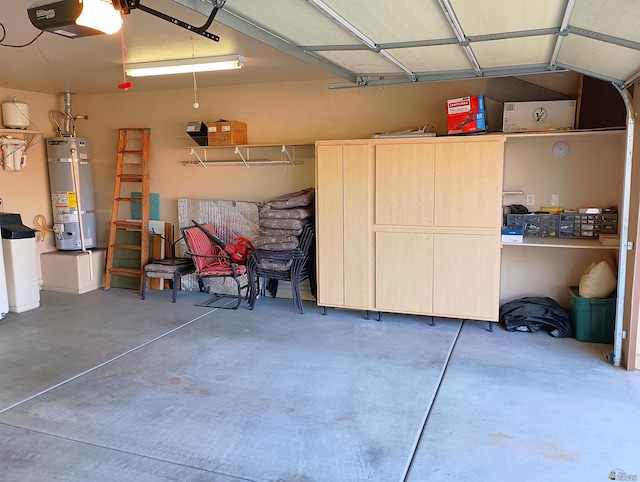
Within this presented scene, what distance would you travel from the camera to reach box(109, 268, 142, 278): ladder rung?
6594 millimetres

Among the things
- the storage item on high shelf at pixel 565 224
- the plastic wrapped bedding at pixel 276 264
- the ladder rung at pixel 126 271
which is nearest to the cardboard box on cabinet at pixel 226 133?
the plastic wrapped bedding at pixel 276 264

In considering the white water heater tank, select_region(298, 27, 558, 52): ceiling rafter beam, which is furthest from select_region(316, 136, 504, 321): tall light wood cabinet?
the white water heater tank

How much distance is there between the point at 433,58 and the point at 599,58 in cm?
112

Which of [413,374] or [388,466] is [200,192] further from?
[388,466]

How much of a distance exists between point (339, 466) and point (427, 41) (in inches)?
105

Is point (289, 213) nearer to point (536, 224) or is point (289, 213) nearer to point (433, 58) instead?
point (433, 58)

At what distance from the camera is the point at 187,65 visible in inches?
188

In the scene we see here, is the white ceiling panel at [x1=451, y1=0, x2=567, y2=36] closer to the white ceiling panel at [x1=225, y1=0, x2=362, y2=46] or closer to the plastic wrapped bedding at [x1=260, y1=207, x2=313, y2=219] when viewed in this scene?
the white ceiling panel at [x1=225, y1=0, x2=362, y2=46]

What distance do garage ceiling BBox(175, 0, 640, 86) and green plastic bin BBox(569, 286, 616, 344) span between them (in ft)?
6.17

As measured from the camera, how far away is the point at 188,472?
2.64 metres

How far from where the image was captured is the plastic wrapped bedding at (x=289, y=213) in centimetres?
546

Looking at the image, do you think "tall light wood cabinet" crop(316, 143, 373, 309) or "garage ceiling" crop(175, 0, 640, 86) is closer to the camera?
"garage ceiling" crop(175, 0, 640, 86)

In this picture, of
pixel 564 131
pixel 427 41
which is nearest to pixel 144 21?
pixel 427 41

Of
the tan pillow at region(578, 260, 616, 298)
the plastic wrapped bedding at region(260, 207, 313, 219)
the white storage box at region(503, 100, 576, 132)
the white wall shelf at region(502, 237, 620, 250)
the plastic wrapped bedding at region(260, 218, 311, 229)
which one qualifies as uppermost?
the white storage box at region(503, 100, 576, 132)
